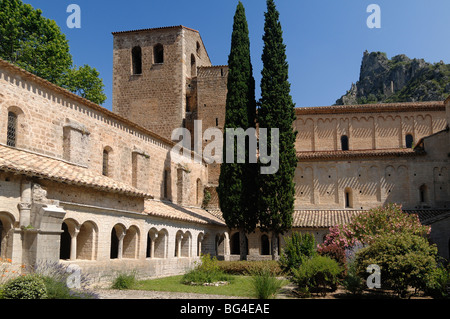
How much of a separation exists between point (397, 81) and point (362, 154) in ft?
→ 187

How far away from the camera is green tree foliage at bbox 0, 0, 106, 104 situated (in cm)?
3070

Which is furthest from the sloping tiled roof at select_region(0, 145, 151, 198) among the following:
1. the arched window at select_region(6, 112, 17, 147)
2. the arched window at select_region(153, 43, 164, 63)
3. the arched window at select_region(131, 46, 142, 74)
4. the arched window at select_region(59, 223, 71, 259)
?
the arched window at select_region(153, 43, 164, 63)

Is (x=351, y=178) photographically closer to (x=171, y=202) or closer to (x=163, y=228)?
(x=171, y=202)

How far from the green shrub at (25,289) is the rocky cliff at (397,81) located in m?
61.1

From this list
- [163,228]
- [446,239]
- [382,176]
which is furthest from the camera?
[382,176]

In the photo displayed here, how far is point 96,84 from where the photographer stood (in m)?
35.7

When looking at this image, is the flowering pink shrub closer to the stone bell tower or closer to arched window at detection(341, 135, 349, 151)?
arched window at detection(341, 135, 349, 151)

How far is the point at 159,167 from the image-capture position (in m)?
27.2

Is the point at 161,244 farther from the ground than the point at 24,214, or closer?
closer

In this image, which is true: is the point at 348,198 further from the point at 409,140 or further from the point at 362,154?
the point at 409,140

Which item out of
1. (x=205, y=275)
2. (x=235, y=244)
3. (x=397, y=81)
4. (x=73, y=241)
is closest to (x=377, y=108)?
(x=235, y=244)

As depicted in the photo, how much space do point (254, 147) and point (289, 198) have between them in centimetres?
356

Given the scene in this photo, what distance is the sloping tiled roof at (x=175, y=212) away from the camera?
21806 millimetres
